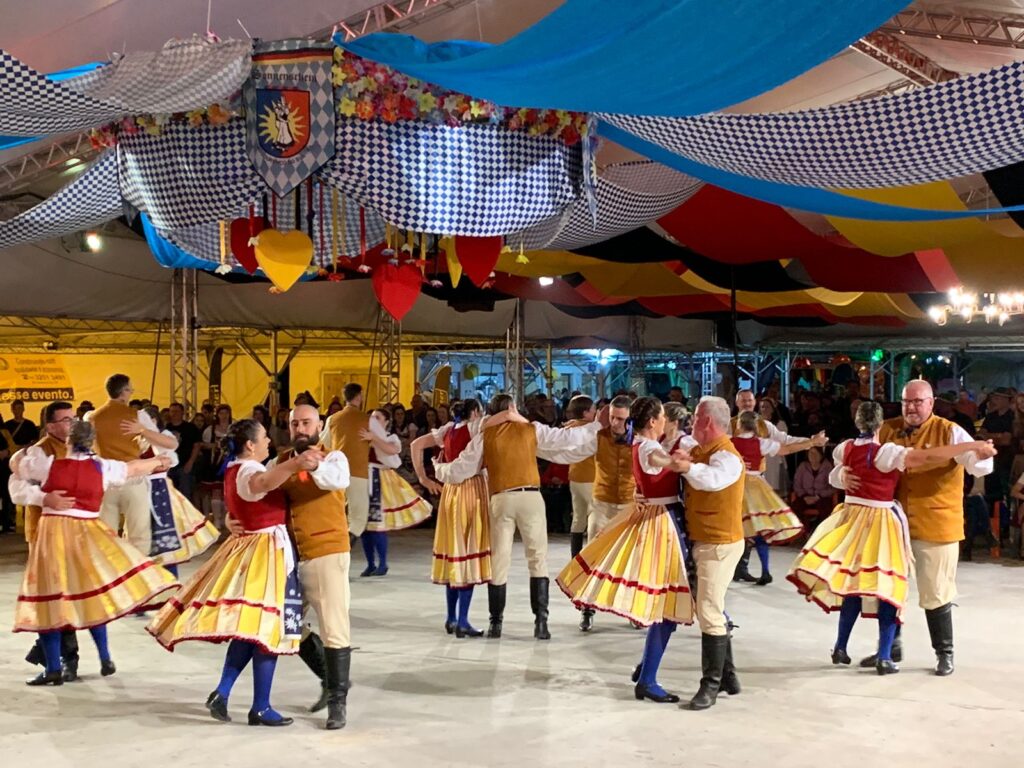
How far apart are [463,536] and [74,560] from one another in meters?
2.24

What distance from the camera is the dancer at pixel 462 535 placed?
6477 millimetres

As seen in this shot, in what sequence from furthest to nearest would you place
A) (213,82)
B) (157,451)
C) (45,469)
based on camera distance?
(157,451) → (45,469) → (213,82)

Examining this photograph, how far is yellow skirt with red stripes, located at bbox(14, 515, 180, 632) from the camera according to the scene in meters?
5.21

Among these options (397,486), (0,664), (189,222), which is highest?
(189,222)

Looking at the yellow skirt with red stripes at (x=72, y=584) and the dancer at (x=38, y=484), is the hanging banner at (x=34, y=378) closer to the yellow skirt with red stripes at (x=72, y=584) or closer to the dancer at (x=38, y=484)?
the dancer at (x=38, y=484)

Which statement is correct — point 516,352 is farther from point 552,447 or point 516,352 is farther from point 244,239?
point 244,239

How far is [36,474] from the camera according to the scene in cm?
527

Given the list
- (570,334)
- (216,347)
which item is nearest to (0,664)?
(570,334)

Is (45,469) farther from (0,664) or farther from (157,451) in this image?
(157,451)

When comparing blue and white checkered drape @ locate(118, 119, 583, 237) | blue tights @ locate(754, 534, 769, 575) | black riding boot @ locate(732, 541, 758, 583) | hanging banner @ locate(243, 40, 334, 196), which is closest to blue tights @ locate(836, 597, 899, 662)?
blue tights @ locate(754, 534, 769, 575)

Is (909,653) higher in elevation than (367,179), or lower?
lower

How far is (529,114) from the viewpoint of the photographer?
4.91 metres

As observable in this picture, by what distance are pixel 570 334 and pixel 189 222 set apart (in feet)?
36.8

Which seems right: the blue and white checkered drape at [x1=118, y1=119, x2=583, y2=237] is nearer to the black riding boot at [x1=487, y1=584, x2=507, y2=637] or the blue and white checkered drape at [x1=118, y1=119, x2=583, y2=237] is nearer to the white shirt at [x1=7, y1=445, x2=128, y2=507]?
the white shirt at [x1=7, y1=445, x2=128, y2=507]
